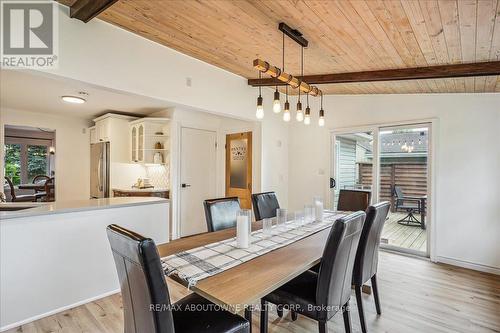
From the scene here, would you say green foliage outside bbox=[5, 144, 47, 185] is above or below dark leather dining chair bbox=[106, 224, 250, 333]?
above

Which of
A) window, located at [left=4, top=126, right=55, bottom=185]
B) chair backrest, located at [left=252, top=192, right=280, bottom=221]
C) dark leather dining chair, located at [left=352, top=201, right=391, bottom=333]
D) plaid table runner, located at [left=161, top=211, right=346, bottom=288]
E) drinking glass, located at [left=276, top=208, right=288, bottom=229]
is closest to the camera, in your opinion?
plaid table runner, located at [left=161, top=211, right=346, bottom=288]

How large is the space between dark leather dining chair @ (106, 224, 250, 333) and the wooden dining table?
18 cm

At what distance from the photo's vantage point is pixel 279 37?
8.33ft

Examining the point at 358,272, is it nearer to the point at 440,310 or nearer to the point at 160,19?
the point at 440,310

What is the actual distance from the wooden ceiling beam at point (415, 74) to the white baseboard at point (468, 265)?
238 centimetres

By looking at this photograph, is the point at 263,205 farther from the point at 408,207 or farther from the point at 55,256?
the point at 408,207

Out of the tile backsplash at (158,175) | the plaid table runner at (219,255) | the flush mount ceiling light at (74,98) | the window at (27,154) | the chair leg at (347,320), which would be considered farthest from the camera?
the window at (27,154)

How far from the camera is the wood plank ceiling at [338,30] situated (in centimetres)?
181

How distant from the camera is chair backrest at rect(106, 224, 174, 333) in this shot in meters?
1.05

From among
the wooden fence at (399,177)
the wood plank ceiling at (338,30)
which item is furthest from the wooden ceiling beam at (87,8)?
the wooden fence at (399,177)

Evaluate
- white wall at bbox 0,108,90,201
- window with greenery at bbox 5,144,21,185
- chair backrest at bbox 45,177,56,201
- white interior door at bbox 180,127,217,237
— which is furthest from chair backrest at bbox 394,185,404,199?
window with greenery at bbox 5,144,21,185

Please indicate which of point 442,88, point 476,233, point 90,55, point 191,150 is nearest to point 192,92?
point 90,55

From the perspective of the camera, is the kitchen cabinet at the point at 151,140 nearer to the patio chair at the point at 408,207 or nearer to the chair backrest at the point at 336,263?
the chair backrest at the point at 336,263

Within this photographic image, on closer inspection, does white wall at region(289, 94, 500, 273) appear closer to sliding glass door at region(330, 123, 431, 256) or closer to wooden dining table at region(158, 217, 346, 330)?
sliding glass door at region(330, 123, 431, 256)
